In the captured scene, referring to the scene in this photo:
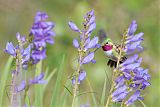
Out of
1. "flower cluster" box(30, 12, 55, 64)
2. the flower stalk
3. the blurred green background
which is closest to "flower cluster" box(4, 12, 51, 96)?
"flower cluster" box(30, 12, 55, 64)

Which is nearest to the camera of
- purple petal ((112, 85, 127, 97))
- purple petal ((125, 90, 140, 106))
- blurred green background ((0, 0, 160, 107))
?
purple petal ((112, 85, 127, 97))

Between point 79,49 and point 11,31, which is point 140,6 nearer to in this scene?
point 11,31

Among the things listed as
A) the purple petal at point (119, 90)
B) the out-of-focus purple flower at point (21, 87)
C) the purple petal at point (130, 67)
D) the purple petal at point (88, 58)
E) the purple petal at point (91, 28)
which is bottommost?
the purple petal at point (119, 90)

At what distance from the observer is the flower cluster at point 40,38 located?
197 cm

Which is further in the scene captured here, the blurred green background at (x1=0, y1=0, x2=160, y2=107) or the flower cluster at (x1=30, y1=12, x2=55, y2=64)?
the blurred green background at (x1=0, y1=0, x2=160, y2=107)

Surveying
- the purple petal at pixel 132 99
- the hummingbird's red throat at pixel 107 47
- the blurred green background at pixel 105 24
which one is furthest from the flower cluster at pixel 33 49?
the blurred green background at pixel 105 24

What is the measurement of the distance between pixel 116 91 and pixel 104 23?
3.00m

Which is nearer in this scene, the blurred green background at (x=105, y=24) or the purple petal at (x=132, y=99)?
the purple petal at (x=132, y=99)

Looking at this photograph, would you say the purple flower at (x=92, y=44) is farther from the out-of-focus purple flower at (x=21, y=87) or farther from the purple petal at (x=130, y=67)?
the out-of-focus purple flower at (x=21, y=87)

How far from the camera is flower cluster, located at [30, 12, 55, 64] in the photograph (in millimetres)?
1975

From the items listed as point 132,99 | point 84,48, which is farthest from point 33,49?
point 132,99

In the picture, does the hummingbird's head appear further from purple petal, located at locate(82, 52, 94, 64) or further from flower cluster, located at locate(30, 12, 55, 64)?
flower cluster, located at locate(30, 12, 55, 64)

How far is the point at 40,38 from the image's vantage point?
78.0 inches

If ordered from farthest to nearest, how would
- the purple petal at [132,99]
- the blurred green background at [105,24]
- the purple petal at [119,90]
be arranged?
the blurred green background at [105,24] → the purple petal at [132,99] → the purple petal at [119,90]
